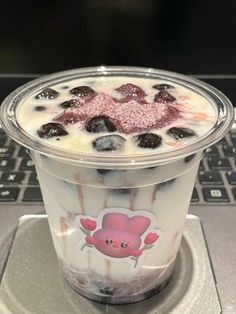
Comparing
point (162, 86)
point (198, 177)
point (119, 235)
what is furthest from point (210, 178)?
point (119, 235)

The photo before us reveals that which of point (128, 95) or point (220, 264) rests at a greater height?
point (128, 95)

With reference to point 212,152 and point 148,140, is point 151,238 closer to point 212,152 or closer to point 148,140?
point 148,140

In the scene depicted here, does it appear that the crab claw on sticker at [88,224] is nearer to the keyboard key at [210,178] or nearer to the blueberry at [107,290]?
the blueberry at [107,290]

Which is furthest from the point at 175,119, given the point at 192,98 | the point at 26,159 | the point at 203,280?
the point at 26,159

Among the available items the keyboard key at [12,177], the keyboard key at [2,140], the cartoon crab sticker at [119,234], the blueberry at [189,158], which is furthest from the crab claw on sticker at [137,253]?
the keyboard key at [2,140]

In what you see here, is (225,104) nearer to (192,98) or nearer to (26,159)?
(192,98)

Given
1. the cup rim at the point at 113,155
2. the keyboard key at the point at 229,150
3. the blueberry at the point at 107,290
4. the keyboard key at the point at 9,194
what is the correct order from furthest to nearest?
the keyboard key at the point at 229,150 → the keyboard key at the point at 9,194 → the blueberry at the point at 107,290 → the cup rim at the point at 113,155

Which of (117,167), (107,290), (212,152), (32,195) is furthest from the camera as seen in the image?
(212,152)
